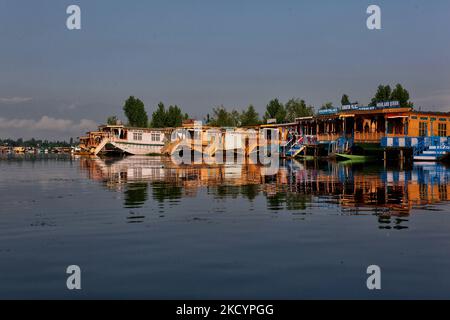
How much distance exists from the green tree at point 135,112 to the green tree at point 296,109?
41884 millimetres

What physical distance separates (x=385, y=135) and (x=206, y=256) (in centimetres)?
6193

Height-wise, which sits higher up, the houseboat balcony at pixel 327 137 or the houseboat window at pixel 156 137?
the houseboat window at pixel 156 137

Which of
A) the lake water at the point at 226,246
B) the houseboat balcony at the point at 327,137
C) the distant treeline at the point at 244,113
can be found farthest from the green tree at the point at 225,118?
the lake water at the point at 226,246

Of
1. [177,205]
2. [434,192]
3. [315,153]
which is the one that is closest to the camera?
[177,205]

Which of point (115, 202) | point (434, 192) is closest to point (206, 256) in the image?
point (115, 202)

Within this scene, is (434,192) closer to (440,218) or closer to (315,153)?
(440,218)

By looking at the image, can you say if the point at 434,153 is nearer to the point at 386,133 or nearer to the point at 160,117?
the point at 386,133

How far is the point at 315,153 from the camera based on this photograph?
7919cm

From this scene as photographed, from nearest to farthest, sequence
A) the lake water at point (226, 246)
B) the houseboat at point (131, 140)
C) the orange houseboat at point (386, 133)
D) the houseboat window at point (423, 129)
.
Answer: the lake water at point (226, 246)
the orange houseboat at point (386, 133)
the houseboat window at point (423, 129)
the houseboat at point (131, 140)

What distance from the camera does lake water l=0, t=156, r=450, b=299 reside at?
30.3 ft

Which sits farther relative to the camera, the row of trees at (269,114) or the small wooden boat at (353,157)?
the row of trees at (269,114)

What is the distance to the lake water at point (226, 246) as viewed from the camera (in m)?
9.23

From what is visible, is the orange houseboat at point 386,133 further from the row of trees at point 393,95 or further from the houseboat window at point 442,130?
the row of trees at point 393,95
